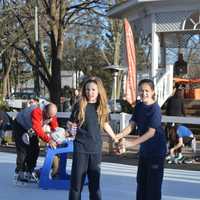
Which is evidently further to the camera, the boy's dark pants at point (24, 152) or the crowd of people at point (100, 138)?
the boy's dark pants at point (24, 152)

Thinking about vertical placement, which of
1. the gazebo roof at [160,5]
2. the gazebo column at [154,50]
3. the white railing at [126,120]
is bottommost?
the white railing at [126,120]

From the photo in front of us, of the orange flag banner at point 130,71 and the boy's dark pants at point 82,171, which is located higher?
the orange flag banner at point 130,71

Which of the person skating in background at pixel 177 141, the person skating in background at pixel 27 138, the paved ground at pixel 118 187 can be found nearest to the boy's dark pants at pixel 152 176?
the paved ground at pixel 118 187

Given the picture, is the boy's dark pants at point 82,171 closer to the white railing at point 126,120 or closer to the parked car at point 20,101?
the parked car at point 20,101

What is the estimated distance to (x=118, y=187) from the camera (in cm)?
962

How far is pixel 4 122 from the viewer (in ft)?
58.9

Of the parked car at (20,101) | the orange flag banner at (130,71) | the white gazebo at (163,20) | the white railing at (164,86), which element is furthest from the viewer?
the white railing at (164,86)

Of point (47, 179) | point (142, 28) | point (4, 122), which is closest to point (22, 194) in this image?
point (47, 179)

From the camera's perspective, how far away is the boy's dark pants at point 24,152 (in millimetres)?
9789

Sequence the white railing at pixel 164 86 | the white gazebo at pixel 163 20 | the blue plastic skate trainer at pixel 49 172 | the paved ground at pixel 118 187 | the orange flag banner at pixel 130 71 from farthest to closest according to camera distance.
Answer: the white railing at pixel 164 86, the white gazebo at pixel 163 20, the orange flag banner at pixel 130 71, the blue plastic skate trainer at pixel 49 172, the paved ground at pixel 118 187

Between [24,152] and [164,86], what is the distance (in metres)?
10.8

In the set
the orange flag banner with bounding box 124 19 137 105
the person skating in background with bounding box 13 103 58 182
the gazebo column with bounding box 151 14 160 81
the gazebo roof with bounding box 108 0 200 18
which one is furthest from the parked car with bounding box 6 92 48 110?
the gazebo roof with bounding box 108 0 200 18

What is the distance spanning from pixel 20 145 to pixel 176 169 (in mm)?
3943

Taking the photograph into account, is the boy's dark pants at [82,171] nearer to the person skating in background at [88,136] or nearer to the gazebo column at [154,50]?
the person skating in background at [88,136]
